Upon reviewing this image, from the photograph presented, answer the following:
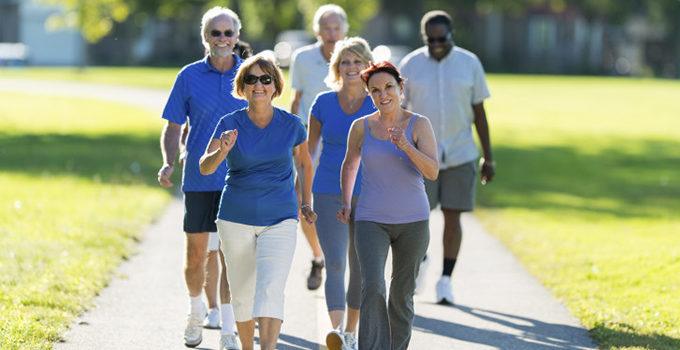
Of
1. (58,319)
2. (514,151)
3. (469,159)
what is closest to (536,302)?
(469,159)

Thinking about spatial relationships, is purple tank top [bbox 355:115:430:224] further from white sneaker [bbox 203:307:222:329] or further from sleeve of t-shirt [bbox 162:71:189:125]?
white sneaker [bbox 203:307:222:329]

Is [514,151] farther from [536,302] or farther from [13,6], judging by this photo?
[13,6]

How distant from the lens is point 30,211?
15188 millimetres

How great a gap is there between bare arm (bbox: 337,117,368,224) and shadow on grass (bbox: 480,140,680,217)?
10367 millimetres

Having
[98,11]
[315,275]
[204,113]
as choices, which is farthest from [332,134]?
[98,11]

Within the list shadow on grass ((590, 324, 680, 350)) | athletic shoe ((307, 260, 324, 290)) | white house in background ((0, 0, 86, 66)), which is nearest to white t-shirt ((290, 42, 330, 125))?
athletic shoe ((307, 260, 324, 290))

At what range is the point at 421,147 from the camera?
22.8 feet

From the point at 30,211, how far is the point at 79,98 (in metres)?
30.1

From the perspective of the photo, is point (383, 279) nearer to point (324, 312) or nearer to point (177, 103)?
point (177, 103)

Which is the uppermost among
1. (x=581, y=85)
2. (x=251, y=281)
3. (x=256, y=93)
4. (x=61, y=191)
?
(x=256, y=93)

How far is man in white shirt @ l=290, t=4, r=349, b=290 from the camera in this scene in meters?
9.41

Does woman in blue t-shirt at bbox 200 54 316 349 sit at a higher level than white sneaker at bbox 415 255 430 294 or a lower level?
higher

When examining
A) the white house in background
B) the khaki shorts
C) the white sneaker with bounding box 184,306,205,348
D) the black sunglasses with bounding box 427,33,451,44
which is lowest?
the white house in background

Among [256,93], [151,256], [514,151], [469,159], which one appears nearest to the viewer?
[256,93]
